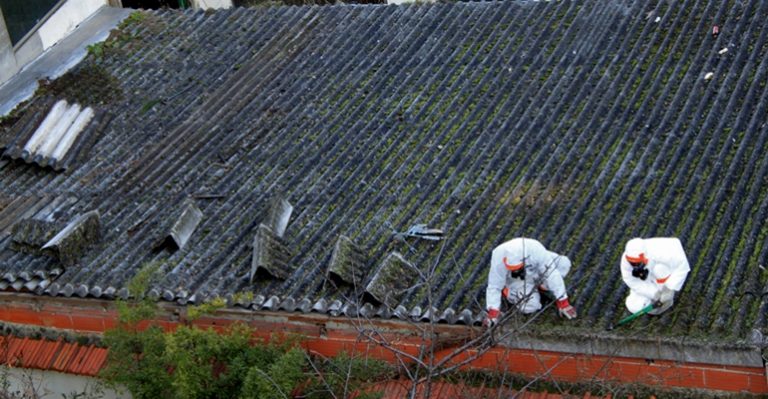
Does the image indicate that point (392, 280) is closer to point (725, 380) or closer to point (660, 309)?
point (660, 309)

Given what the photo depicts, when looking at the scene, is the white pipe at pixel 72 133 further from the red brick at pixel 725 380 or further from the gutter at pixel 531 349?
the red brick at pixel 725 380

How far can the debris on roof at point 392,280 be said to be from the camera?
9586mm

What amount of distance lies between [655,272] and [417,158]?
150 inches

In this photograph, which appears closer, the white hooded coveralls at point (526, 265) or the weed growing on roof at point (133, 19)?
the white hooded coveralls at point (526, 265)

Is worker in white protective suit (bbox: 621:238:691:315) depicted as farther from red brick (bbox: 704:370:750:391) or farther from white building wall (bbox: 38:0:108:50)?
white building wall (bbox: 38:0:108:50)

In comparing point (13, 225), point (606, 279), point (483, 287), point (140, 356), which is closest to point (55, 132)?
point (13, 225)

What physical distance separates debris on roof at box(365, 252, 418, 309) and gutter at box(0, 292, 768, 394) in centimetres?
23

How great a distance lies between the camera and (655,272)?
8.77 metres

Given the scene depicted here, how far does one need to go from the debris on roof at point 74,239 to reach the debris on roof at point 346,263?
2925 mm

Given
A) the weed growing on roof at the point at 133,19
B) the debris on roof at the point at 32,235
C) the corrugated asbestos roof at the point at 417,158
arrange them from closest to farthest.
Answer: the corrugated asbestos roof at the point at 417,158
the debris on roof at the point at 32,235
the weed growing on roof at the point at 133,19

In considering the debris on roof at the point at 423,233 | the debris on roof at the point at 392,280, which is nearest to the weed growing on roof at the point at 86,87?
the debris on roof at the point at 423,233

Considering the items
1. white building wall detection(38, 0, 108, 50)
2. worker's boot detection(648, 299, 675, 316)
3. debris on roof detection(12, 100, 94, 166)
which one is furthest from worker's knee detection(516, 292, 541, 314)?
white building wall detection(38, 0, 108, 50)

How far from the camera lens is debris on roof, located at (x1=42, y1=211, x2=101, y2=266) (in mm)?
11203

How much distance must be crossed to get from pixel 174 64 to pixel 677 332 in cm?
877
